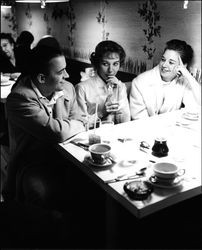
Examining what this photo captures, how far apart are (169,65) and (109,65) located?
18.5 inches

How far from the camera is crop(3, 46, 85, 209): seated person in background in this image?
1.79m

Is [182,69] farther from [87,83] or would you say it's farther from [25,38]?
[25,38]

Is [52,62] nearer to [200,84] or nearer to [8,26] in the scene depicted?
[200,84]

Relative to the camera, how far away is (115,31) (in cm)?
206

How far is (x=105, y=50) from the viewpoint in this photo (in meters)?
2.08

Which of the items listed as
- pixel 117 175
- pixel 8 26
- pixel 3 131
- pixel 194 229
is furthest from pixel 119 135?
pixel 8 26

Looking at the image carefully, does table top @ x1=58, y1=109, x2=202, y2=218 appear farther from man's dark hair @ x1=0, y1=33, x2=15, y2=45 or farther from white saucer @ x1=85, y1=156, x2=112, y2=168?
man's dark hair @ x1=0, y1=33, x2=15, y2=45

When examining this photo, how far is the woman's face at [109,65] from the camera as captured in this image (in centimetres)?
214

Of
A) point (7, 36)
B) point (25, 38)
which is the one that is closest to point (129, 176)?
point (25, 38)

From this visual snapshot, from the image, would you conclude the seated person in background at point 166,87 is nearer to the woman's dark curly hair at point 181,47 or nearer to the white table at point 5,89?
the woman's dark curly hair at point 181,47

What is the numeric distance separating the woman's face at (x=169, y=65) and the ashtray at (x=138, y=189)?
1.16 meters

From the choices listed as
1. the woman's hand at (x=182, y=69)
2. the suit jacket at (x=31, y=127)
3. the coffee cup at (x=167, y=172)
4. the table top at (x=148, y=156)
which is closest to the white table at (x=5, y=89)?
the suit jacket at (x=31, y=127)

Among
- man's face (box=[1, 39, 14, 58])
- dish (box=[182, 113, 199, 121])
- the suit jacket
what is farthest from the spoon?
man's face (box=[1, 39, 14, 58])

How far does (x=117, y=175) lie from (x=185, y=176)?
312 millimetres
